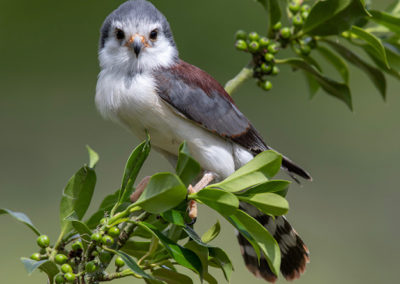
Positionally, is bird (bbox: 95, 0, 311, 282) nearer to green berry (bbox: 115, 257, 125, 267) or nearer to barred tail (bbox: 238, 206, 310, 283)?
barred tail (bbox: 238, 206, 310, 283)

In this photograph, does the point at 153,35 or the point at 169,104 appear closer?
the point at 169,104

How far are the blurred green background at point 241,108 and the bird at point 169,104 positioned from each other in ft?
8.49

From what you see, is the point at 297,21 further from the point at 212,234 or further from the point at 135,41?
the point at 212,234

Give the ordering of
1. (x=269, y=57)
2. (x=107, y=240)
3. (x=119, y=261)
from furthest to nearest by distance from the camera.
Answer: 1. (x=269, y=57)
2. (x=119, y=261)
3. (x=107, y=240)

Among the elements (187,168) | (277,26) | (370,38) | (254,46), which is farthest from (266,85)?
(187,168)

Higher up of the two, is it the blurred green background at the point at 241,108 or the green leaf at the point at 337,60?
the green leaf at the point at 337,60

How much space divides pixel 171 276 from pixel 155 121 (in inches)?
33.6

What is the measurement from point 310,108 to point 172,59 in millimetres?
4864

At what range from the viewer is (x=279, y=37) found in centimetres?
321

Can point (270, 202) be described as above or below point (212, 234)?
above

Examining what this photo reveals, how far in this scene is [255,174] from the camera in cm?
209

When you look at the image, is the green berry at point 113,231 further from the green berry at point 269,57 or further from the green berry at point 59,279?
the green berry at point 269,57

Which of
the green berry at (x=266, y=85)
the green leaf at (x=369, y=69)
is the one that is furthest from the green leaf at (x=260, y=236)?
the green leaf at (x=369, y=69)

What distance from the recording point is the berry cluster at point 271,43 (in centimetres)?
311
